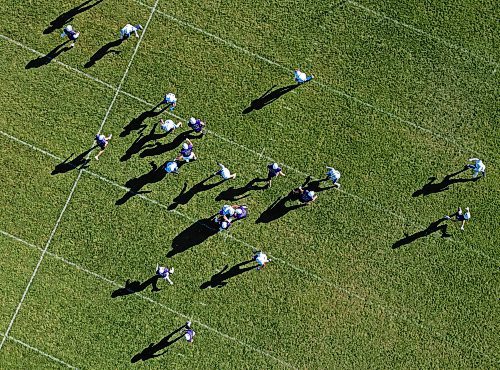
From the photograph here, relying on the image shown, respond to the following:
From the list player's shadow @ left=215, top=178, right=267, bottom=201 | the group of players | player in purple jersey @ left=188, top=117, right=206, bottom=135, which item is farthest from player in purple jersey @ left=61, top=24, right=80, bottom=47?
player's shadow @ left=215, top=178, right=267, bottom=201

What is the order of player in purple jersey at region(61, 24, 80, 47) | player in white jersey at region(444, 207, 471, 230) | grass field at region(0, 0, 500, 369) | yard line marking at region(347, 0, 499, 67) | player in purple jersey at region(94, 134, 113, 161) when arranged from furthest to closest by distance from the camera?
yard line marking at region(347, 0, 499, 67)
grass field at region(0, 0, 500, 369)
player in white jersey at region(444, 207, 471, 230)
player in purple jersey at region(61, 24, 80, 47)
player in purple jersey at region(94, 134, 113, 161)

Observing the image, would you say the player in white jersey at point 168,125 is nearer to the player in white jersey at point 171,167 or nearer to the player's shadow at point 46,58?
the player in white jersey at point 171,167

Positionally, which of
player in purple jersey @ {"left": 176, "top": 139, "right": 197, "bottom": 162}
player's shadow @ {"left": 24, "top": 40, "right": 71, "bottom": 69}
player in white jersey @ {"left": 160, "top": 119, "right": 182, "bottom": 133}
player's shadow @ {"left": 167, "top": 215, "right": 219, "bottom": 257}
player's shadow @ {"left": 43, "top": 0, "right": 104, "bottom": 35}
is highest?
player's shadow @ {"left": 43, "top": 0, "right": 104, "bottom": 35}

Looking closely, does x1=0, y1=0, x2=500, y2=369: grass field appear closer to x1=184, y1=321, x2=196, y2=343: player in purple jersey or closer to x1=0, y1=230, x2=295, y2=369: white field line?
x1=0, y1=230, x2=295, y2=369: white field line

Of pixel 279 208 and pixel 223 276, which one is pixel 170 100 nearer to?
pixel 279 208

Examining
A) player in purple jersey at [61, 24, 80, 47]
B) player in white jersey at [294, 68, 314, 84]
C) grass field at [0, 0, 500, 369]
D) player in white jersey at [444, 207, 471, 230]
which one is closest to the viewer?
player in purple jersey at [61, 24, 80, 47]

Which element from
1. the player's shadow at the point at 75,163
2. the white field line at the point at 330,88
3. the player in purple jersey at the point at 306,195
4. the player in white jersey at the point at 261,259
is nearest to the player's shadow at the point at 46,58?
the white field line at the point at 330,88
